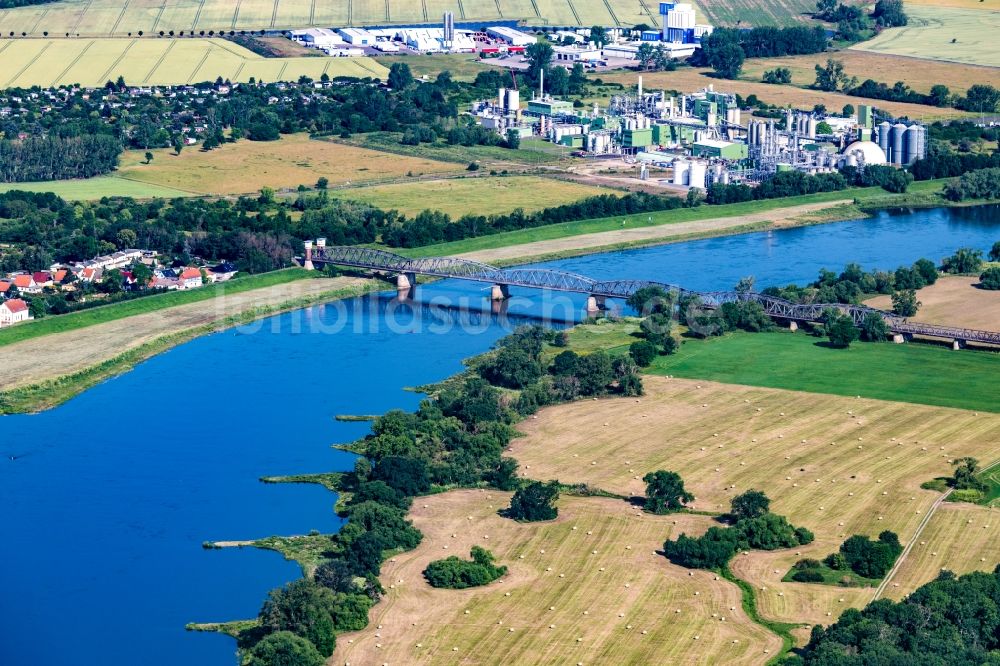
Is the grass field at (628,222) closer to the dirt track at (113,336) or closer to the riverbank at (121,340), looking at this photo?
the riverbank at (121,340)

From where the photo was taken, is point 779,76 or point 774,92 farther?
point 779,76

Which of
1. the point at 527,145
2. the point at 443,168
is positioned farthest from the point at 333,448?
the point at 527,145

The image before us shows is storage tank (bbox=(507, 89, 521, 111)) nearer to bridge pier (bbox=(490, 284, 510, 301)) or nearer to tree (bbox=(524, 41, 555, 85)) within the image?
tree (bbox=(524, 41, 555, 85))

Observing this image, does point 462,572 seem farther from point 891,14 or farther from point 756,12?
point 756,12

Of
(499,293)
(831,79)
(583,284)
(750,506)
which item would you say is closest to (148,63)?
(831,79)

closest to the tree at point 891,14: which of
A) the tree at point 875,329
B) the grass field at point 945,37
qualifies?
the grass field at point 945,37
